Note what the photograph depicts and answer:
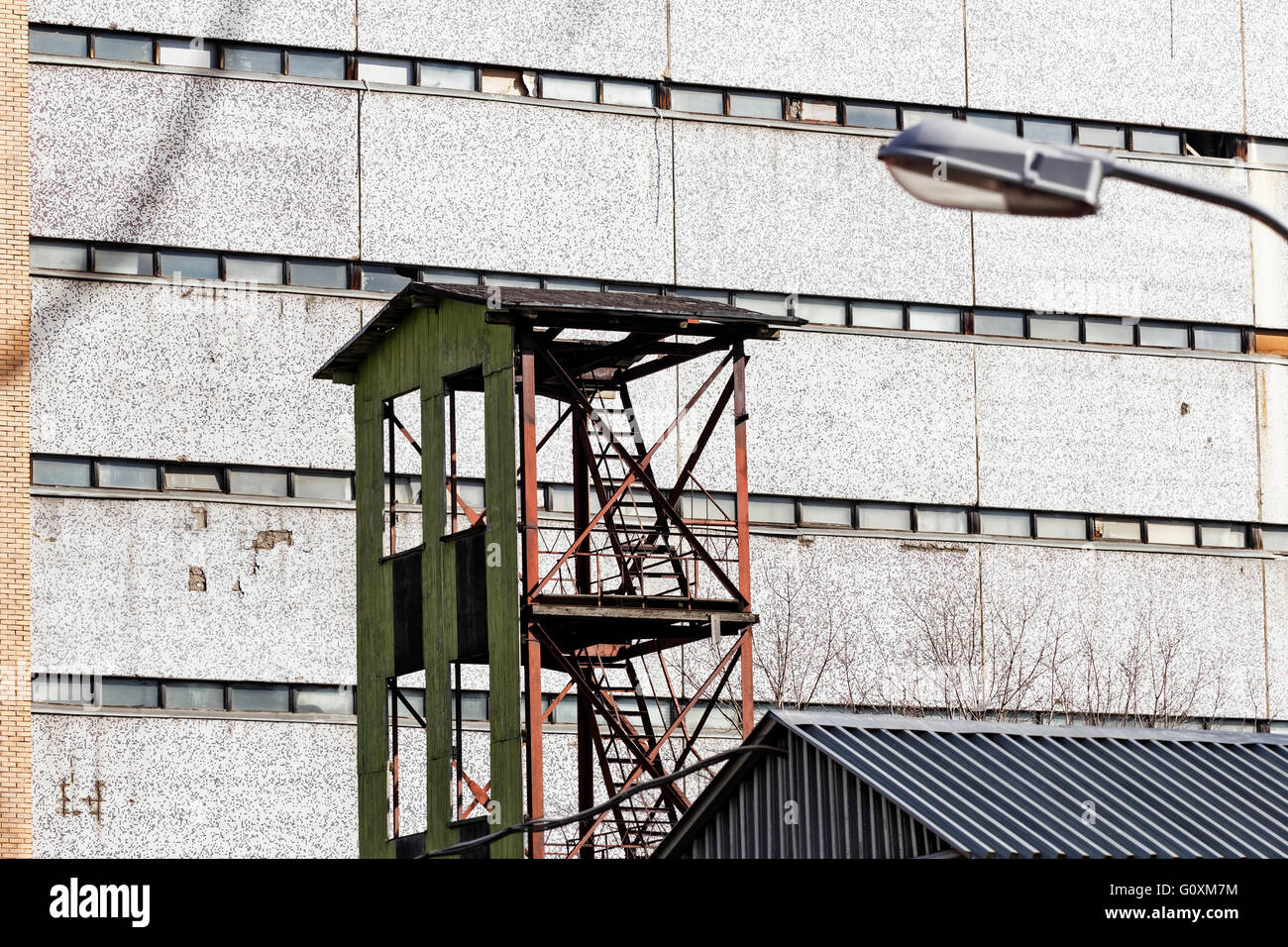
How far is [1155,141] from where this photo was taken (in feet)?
151

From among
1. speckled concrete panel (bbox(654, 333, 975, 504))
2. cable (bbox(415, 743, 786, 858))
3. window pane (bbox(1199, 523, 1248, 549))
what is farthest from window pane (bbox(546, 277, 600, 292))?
cable (bbox(415, 743, 786, 858))

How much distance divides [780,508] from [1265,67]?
13.9 meters

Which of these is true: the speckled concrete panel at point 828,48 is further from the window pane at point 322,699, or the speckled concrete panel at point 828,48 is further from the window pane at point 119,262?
the window pane at point 322,699

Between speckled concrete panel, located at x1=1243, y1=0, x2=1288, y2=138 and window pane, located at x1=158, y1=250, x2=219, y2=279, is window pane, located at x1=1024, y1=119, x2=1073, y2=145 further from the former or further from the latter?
window pane, located at x1=158, y1=250, x2=219, y2=279

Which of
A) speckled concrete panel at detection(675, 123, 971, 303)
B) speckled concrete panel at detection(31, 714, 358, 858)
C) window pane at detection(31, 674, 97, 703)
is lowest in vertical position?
speckled concrete panel at detection(31, 714, 358, 858)

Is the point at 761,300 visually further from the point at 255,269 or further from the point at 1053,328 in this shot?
the point at 255,269

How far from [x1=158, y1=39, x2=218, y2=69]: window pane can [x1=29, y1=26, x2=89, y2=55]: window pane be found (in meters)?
1.27

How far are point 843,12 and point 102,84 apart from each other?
13732mm

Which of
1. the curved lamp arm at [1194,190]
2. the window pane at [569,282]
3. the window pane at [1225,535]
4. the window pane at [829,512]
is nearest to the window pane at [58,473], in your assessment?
the window pane at [569,282]

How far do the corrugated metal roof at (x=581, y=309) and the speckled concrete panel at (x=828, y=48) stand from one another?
11.4 metres

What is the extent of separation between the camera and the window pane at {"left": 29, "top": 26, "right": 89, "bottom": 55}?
130 ft

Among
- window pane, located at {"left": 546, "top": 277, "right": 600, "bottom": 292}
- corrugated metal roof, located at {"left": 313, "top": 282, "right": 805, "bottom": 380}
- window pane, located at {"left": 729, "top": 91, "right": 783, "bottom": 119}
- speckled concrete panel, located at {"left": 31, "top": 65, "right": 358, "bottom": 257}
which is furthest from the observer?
window pane, located at {"left": 729, "top": 91, "right": 783, "bottom": 119}
